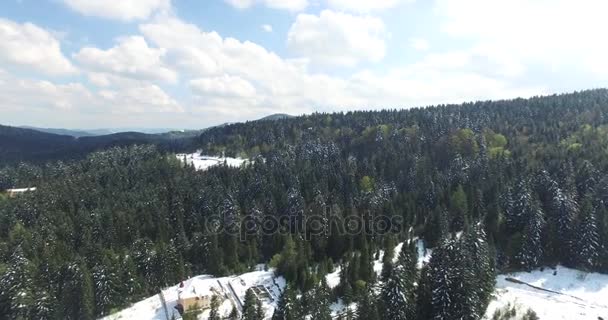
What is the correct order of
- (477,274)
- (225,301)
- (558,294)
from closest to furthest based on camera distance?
(477,274)
(558,294)
(225,301)

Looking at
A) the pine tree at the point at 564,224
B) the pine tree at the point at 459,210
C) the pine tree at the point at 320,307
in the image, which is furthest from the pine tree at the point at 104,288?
the pine tree at the point at 564,224

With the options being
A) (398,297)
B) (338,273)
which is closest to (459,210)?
(338,273)

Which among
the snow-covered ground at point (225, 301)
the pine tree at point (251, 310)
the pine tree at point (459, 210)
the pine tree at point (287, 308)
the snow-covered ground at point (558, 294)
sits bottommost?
the snow-covered ground at point (225, 301)

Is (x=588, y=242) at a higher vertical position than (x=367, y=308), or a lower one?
higher

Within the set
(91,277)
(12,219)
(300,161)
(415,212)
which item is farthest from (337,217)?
(12,219)

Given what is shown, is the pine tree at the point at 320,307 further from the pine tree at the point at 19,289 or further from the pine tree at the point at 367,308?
the pine tree at the point at 19,289

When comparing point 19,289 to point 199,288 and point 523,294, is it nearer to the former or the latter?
point 199,288
